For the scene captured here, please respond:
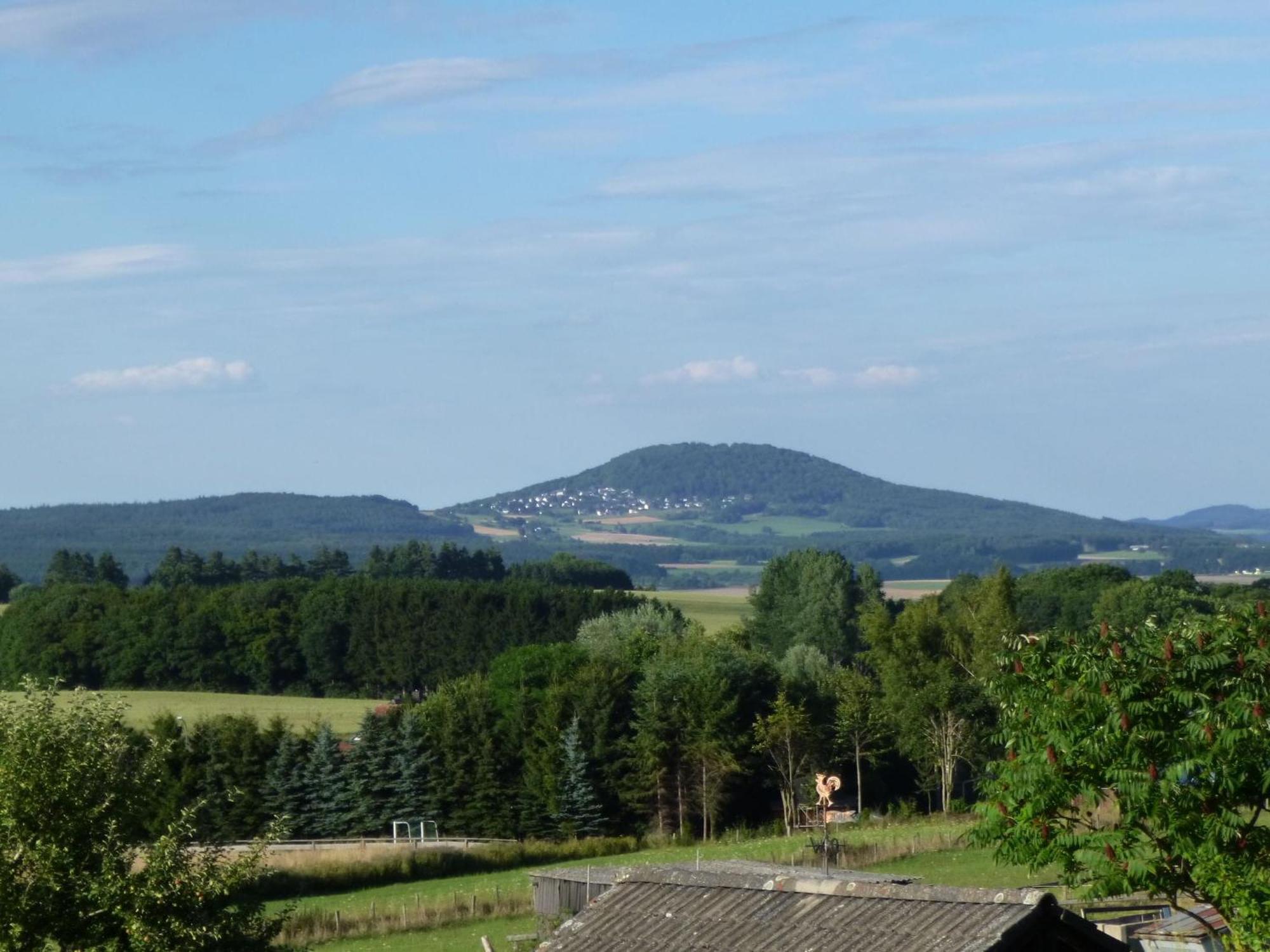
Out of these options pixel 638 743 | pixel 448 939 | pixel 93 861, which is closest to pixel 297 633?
pixel 638 743

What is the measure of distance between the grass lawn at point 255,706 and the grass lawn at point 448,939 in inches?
2257

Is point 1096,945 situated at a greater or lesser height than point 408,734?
greater

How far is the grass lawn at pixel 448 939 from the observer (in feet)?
131

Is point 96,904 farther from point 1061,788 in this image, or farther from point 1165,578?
point 1165,578

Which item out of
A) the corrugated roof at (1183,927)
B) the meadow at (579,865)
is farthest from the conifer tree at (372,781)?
the corrugated roof at (1183,927)

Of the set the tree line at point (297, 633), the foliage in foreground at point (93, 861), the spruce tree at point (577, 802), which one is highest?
the foliage in foreground at point (93, 861)

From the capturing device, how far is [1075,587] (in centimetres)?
13512

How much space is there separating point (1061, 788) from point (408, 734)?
5645 cm

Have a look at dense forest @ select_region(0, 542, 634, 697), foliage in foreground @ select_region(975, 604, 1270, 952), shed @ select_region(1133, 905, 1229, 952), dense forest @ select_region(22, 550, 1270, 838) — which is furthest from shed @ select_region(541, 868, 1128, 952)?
dense forest @ select_region(0, 542, 634, 697)

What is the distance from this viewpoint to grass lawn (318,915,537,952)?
39.8m

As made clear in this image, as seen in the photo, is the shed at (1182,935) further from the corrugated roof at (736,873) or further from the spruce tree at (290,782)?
the spruce tree at (290,782)

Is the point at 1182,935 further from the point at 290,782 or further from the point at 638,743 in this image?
the point at 290,782

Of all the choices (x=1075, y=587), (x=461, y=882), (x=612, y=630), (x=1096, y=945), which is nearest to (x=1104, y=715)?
(x=1096, y=945)

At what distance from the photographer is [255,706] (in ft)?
384
